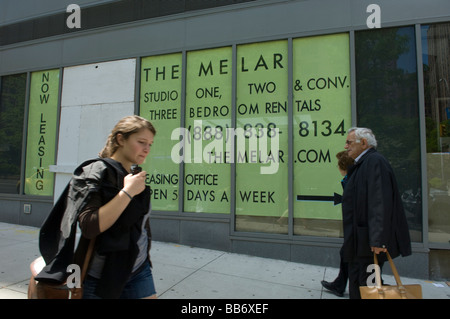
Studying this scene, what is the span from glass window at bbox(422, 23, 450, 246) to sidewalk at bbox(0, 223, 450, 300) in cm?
88

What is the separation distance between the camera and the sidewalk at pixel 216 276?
3.60 meters

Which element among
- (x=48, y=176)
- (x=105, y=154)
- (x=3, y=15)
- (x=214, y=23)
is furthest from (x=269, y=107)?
(x=3, y=15)

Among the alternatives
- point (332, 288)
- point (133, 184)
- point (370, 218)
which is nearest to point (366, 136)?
point (370, 218)

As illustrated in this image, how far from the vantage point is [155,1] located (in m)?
6.07

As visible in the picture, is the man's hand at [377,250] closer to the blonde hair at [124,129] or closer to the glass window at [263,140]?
the blonde hair at [124,129]

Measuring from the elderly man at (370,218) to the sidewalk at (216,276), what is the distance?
1.16 meters

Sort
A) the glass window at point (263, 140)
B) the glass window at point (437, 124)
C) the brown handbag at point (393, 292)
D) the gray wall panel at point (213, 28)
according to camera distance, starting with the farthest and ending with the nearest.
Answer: the glass window at point (263, 140), the gray wall panel at point (213, 28), the glass window at point (437, 124), the brown handbag at point (393, 292)

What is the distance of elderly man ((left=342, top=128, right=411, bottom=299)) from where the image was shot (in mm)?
2510

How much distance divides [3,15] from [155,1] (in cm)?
431

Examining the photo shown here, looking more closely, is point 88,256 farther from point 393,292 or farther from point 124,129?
point 393,292

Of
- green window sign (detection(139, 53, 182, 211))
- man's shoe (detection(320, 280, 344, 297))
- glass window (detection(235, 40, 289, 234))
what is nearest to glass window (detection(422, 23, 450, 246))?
man's shoe (detection(320, 280, 344, 297))

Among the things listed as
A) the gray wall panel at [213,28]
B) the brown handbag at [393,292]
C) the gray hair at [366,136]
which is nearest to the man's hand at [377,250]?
the brown handbag at [393,292]

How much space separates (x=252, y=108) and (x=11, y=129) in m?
5.91

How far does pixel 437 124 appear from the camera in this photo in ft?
14.9
